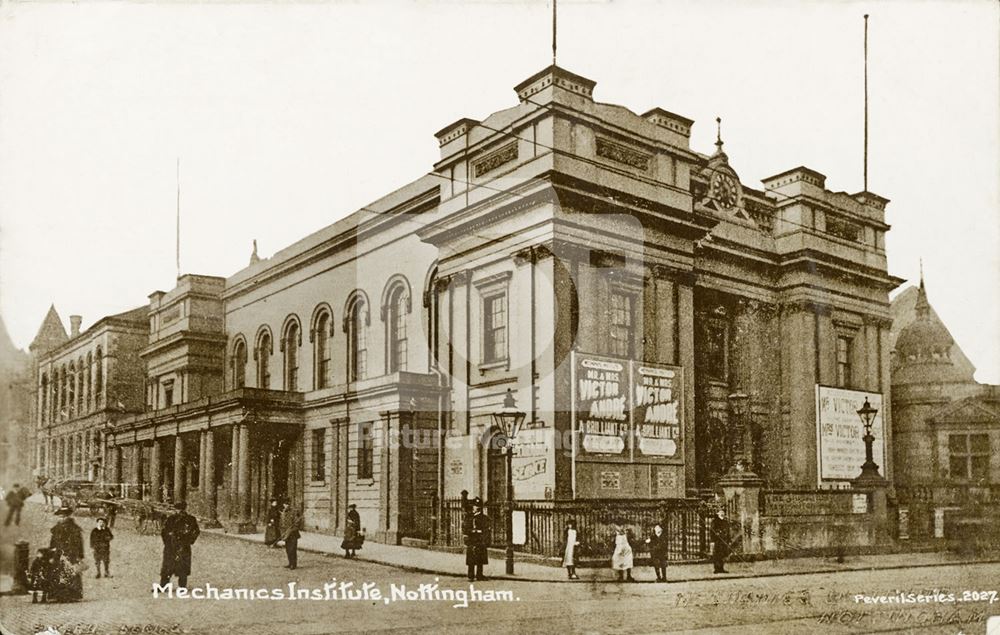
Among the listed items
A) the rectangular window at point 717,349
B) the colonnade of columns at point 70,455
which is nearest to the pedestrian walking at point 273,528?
the colonnade of columns at point 70,455

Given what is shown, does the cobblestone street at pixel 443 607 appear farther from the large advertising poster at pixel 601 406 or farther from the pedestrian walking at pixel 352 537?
the large advertising poster at pixel 601 406

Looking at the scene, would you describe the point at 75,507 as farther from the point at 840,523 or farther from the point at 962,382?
the point at 962,382

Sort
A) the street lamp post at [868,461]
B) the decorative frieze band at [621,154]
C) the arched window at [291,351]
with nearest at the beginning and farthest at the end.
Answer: the decorative frieze band at [621,154]
the street lamp post at [868,461]
the arched window at [291,351]

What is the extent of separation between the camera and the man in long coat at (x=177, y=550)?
556 inches

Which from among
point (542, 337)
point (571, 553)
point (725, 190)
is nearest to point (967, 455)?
point (725, 190)

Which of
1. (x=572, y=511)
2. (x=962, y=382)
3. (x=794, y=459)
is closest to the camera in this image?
(x=572, y=511)

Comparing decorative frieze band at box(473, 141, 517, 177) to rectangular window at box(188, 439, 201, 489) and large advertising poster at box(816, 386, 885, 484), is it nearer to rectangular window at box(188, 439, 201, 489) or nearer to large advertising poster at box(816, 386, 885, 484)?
rectangular window at box(188, 439, 201, 489)

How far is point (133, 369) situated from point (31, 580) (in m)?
12.9

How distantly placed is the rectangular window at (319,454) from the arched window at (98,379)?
551 cm

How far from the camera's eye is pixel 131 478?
21688 mm

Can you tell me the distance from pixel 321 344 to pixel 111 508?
13039 millimetres

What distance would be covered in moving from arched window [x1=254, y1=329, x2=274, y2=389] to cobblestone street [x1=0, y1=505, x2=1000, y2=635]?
583 inches

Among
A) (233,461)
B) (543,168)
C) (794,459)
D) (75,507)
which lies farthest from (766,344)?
(75,507)

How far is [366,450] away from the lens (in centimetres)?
2419
